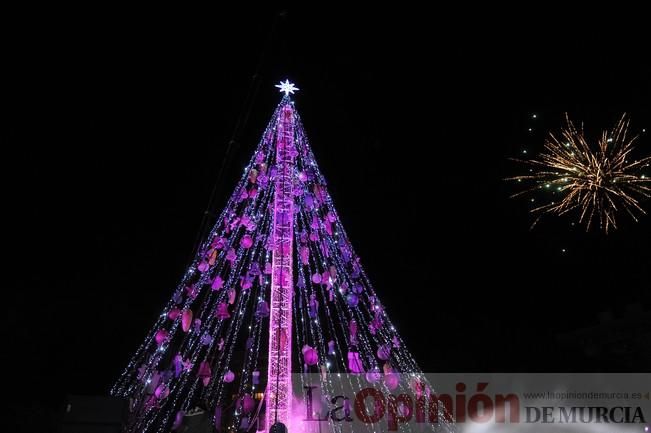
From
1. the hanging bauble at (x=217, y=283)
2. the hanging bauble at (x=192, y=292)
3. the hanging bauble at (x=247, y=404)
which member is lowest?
the hanging bauble at (x=247, y=404)

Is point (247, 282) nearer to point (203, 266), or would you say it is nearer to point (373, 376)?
point (203, 266)

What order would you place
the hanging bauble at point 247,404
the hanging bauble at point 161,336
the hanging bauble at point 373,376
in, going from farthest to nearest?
1. the hanging bauble at point 373,376
2. the hanging bauble at point 161,336
3. the hanging bauble at point 247,404

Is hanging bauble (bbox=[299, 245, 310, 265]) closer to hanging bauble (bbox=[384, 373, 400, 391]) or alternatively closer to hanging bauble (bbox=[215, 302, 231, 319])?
hanging bauble (bbox=[215, 302, 231, 319])

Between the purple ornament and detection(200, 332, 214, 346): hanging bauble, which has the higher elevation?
detection(200, 332, 214, 346): hanging bauble

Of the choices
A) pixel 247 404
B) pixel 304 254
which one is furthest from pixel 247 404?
pixel 304 254

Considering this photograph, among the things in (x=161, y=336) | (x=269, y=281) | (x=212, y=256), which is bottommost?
(x=161, y=336)

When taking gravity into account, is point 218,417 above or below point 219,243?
below

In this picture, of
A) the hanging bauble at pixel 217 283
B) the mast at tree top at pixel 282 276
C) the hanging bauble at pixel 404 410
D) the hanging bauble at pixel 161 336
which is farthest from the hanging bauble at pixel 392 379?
the hanging bauble at pixel 161 336

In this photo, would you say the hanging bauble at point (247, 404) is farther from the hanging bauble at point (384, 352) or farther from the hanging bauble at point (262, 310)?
the hanging bauble at point (384, 352)

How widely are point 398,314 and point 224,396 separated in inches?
199

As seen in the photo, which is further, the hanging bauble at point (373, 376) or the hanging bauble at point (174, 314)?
the hanging bauble at point (373, 376)

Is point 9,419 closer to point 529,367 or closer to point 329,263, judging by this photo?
point 329,263

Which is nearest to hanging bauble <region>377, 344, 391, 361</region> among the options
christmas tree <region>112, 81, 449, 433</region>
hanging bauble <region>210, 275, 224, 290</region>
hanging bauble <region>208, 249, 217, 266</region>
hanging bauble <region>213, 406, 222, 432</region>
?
christmas tree <region>112, 81, 449, 433</region>

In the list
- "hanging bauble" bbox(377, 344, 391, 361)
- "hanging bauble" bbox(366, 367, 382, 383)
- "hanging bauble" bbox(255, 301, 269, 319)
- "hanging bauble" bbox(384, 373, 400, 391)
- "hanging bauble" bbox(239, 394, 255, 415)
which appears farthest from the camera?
"hanging bauble" bbox(384, 373, 400, 391)
